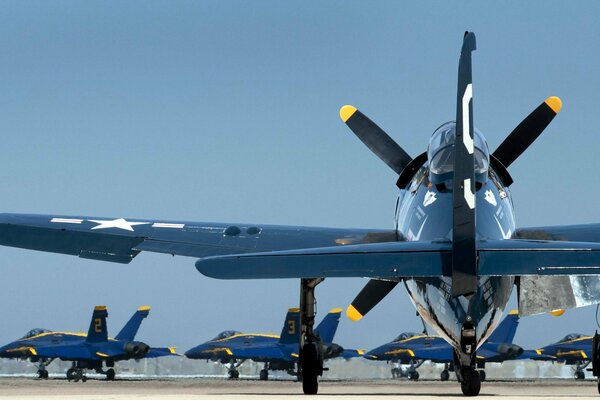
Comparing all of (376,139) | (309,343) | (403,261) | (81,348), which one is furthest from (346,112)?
(81,348)

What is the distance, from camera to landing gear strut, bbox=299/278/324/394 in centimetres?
2055

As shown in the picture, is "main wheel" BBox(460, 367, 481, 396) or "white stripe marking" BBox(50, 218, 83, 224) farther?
"white stripe marking" BBox(50, 218, 83, 224)

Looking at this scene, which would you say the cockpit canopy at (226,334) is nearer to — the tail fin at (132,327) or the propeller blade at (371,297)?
the tail fin at (132,327)

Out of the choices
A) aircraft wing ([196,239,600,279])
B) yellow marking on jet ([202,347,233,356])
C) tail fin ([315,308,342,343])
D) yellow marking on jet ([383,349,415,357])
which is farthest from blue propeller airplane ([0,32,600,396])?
yellow marking on jet ([202,347,233,356])

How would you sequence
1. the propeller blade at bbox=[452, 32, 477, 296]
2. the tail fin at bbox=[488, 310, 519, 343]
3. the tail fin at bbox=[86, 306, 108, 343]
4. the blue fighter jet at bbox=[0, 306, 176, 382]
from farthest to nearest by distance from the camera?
the tail fin at bbox=[488, 310, 519, 343] < the tail fin at bbox=[86, 306, 108, 343] < the blue fighter jet at bbox=[0, 306, 176, 382] < the propeller blade at bbox=[452, 32, 477, 296]

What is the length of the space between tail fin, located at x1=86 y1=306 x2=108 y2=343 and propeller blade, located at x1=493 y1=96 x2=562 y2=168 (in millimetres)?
52998

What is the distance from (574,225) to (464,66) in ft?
18.0

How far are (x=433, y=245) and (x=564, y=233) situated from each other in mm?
5573

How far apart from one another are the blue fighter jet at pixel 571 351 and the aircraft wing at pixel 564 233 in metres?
55.3

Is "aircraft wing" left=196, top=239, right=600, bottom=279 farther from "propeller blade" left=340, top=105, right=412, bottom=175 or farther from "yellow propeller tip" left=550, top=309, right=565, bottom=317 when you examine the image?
"propeller blade" left=340, top=105, right=412, bottom=175

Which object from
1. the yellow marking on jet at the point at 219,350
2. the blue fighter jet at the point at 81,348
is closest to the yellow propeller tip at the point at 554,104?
the blue fighter jet at the point at 81,348

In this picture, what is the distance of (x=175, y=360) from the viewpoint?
85375 mm

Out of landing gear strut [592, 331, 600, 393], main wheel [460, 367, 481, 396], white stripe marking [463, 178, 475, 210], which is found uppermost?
white stripe marking [463, 178, 475, 210]

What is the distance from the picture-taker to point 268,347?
76.6 metres
